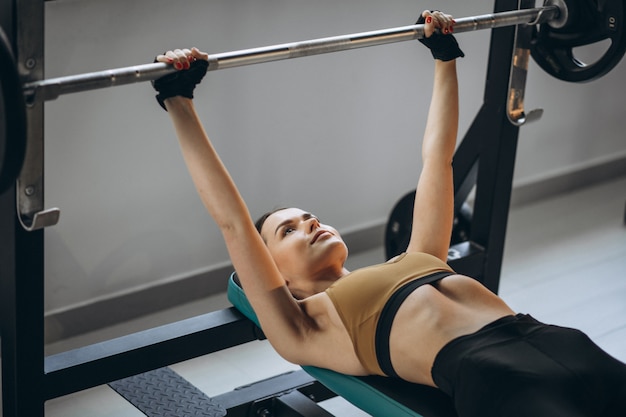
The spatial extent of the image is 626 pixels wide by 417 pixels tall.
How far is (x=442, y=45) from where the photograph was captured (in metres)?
2.44

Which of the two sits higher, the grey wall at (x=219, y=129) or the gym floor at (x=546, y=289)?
the grey wall at (x=219, y=129)

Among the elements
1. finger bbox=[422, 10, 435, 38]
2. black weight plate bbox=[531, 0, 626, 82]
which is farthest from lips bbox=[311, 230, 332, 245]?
black weight plate bbox=[531, 0, 626, 82]

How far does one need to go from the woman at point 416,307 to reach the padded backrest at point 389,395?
28mm

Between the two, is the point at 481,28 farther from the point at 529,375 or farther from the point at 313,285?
the point at 529,375

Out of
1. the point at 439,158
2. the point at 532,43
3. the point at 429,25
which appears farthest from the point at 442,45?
the point at 532,43

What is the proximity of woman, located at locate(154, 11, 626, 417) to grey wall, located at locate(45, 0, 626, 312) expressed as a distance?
32.3 inches

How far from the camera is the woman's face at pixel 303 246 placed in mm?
2348

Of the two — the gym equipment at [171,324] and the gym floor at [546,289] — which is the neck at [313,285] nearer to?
the gym equipment at [171,324]

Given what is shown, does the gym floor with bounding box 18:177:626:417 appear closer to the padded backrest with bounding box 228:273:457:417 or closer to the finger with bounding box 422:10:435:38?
the padded backrest with bounding box 228:273:457:417

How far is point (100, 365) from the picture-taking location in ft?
7.49

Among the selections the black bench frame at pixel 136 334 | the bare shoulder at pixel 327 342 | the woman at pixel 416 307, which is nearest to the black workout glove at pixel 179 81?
the woman at pixel 416 307

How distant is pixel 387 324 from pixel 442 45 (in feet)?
2.38

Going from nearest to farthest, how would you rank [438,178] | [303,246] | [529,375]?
1. [529,375]
2. [303,246]
3. [438,178]

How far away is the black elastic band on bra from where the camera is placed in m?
2.16
